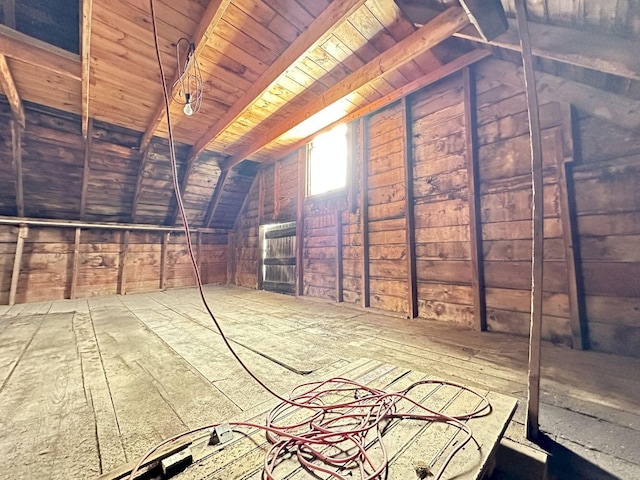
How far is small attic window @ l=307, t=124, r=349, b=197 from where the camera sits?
3.70 meters

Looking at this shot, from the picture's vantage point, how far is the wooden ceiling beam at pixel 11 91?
8.39 feet

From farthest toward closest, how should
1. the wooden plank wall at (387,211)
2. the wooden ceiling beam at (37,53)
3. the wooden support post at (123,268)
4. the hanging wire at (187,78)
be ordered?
the wooden support post at (123,268)
the wooden plank wall at (387,211)
the hanging wire at (187,78)
the wooden ceiling beam at (37,53)

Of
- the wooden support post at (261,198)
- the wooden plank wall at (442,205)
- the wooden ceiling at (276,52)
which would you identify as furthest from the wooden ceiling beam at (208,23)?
the wooden support post at (261,198)

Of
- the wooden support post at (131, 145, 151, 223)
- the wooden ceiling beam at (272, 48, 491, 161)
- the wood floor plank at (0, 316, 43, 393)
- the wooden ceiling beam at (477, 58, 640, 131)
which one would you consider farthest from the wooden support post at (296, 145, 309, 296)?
the wood floor plank at (0, 316, 43, 393)

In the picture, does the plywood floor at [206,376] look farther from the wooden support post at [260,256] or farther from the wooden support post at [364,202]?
the wooden support post at [260,256]

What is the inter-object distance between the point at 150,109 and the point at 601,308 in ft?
16.6

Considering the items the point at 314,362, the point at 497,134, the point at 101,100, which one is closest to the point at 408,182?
the point at 497,134

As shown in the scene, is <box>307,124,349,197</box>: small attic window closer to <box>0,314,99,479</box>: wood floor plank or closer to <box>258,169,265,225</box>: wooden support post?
<box>258,169,265,225</box>: wooden support post

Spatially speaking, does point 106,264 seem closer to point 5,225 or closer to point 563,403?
point 5,225

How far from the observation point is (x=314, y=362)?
1611 mm

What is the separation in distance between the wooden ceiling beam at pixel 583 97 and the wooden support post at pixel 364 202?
148 cm

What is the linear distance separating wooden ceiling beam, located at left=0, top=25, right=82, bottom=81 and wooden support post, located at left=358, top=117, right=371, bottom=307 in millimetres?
3017

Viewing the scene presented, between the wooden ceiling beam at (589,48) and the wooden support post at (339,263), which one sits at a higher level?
the wooden ceiling beam at (589,48)

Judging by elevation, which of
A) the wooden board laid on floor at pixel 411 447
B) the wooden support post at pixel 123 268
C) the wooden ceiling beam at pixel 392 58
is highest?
the wooden ceiling beam at pixel 392 58
